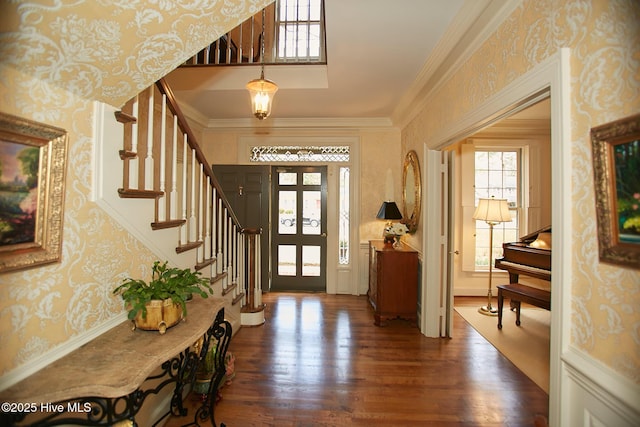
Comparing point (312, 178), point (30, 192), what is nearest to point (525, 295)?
point (312, 178)

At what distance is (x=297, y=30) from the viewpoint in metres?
3.47

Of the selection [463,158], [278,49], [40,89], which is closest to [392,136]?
[463,158]

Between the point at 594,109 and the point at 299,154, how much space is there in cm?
420

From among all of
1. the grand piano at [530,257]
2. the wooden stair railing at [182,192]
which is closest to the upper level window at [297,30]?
the wooden stair railing at [182,192]

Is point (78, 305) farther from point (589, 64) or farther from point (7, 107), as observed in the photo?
point (589, 64)

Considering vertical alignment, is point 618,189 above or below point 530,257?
above

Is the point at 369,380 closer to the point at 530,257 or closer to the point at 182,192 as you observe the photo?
the point at 182,192

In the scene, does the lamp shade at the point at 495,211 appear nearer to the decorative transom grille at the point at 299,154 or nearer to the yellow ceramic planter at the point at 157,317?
the decorative transom grille at the point at 299,154

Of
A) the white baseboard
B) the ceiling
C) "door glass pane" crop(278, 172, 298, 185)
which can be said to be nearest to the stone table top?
the white baseboard

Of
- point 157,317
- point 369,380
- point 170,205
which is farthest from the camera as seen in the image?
point 369,380

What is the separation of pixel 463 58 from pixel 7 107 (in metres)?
2.79

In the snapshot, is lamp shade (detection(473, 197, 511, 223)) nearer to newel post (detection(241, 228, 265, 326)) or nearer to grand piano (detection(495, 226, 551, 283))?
grand piano (detection(495, 226, 551, 283))

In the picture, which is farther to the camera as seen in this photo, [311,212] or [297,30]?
[311,212]

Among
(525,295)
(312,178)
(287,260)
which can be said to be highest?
(312,178)
